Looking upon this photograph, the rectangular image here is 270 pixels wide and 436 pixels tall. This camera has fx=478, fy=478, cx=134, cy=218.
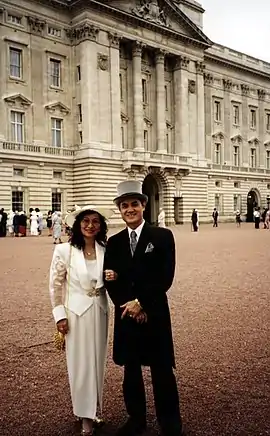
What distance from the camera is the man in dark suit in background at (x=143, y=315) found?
153 inches

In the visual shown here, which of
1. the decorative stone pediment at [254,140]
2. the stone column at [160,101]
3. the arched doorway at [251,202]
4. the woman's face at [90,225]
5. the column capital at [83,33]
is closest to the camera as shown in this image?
the woman's face at [90,225]

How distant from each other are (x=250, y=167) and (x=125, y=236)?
Result: 58.9 meters

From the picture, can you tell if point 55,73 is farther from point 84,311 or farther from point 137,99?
point 84,311

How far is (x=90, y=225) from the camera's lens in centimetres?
423

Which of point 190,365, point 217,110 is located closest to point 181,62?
point 217,110

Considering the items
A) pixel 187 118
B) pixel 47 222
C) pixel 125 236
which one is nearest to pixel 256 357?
pixel 125 236

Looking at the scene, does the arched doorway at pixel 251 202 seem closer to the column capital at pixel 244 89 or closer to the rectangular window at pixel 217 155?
the rectangular window at pixel 217 155

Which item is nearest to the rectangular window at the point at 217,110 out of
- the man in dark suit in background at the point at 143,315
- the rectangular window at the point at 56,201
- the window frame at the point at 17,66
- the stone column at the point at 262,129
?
the stone column at the point at 262,129

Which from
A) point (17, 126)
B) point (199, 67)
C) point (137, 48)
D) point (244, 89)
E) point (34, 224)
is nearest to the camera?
point (34, 224)

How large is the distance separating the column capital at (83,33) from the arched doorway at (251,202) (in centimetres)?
2928

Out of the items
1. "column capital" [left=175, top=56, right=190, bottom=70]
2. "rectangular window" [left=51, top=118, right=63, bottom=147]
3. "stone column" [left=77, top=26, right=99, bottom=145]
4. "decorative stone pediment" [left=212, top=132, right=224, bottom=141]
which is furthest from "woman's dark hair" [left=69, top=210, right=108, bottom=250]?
"decorative stone pediment" [left=212, top=132, right=224, bottom=141]

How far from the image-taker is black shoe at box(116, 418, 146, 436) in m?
3.96

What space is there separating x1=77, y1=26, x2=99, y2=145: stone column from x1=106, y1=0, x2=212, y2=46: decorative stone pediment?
3835 mm

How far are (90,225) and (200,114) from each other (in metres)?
49.5
